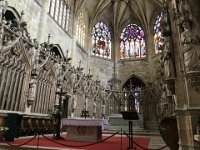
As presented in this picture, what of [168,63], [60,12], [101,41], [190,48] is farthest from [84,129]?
[101,41]

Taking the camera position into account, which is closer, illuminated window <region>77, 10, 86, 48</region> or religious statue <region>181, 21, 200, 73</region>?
religious statue <region>181, 21, 200, 73</region>

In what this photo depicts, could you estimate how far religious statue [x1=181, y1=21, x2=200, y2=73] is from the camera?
172 inches

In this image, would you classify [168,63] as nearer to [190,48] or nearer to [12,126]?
[190,48]

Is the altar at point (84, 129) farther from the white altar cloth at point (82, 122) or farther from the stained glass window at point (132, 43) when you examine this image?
the stained glass window at point (132, 43)

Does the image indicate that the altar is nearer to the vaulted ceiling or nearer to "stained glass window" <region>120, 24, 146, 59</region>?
the vaulted ceiling

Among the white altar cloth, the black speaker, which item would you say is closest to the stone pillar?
the white altar cloth

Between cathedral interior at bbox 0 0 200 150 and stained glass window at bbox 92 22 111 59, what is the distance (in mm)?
125

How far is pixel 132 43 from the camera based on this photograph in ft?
78.6

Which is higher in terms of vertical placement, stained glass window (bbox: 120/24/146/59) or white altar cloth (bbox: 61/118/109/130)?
stained glass window (bbox: 120/24/146/59)

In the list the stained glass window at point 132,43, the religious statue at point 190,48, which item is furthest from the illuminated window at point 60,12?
the religious statue at point 190,48

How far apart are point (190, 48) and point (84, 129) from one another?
5.25 metres

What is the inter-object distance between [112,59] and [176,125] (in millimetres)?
18695

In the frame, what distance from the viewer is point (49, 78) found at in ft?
38.3

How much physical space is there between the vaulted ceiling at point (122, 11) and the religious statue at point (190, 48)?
1783cm
